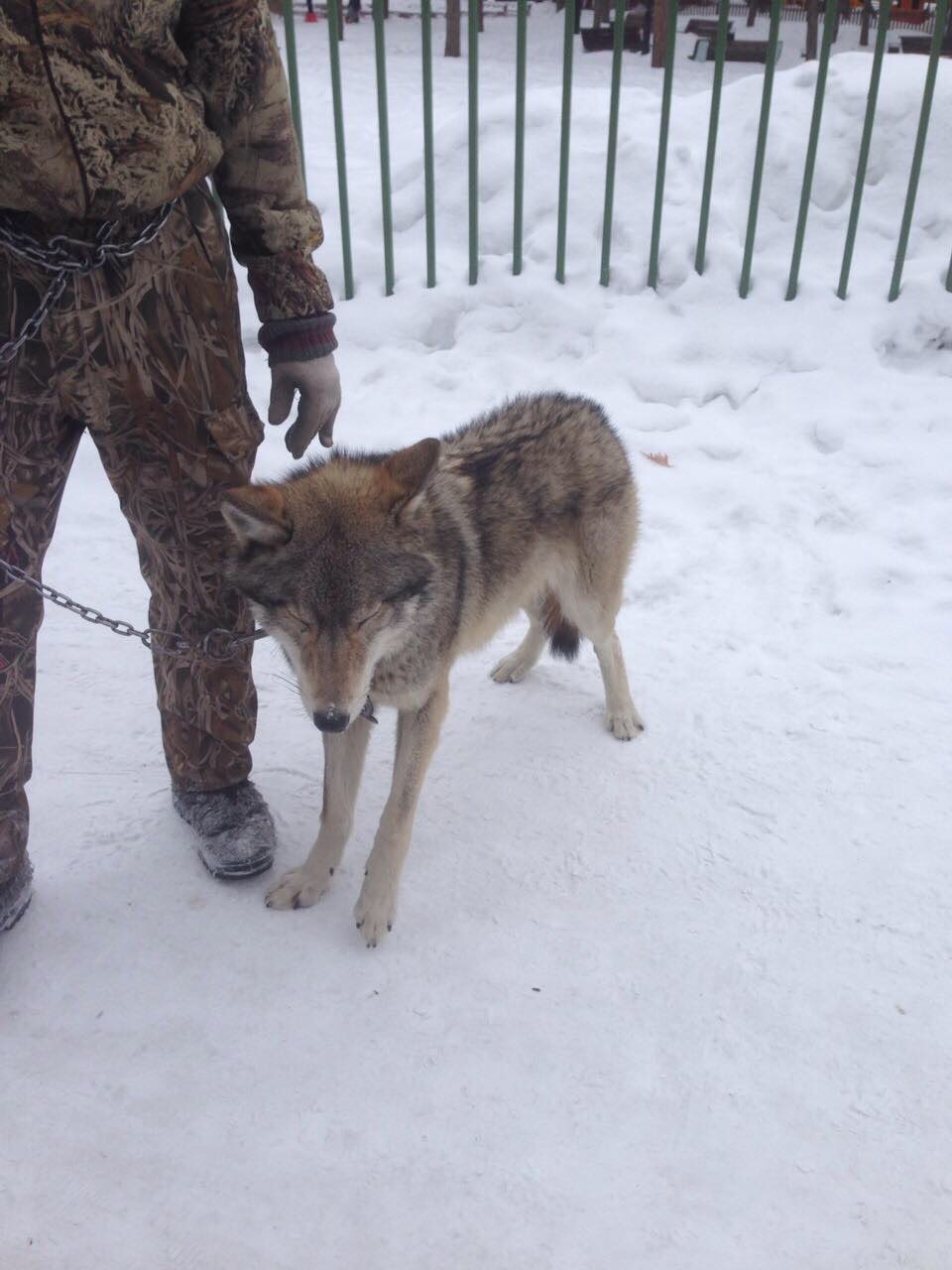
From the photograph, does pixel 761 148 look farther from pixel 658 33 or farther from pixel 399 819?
pixel 658 33

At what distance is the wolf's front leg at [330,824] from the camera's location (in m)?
2.48

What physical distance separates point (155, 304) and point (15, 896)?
57.1 inches

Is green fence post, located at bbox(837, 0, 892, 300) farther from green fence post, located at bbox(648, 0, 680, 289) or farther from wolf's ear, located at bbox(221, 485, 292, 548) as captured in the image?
wolf's ear, located at bbox(221, 485, 292, 548)

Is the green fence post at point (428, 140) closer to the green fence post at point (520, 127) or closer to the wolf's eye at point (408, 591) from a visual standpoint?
the green fence post at point (520, 127)

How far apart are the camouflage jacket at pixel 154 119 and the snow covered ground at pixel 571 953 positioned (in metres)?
1.52

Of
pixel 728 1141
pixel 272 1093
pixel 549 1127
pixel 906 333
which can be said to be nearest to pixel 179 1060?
pixel 272 1093

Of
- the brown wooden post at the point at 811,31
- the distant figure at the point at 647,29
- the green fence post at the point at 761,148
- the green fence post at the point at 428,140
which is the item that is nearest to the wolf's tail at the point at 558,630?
the green fence post at the point at 428,140

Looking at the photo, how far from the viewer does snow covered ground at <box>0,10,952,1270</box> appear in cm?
179

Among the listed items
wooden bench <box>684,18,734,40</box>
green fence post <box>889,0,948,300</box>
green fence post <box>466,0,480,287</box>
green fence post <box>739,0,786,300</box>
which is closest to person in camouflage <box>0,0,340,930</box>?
green fence post <box>466,0,480,287</box>

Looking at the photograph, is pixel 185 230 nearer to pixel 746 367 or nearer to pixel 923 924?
pixel 923 924

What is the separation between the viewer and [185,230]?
1985mm

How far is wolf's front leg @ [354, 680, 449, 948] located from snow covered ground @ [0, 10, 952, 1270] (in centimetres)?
7

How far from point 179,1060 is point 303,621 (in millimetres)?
978

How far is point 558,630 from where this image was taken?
3.28 m
